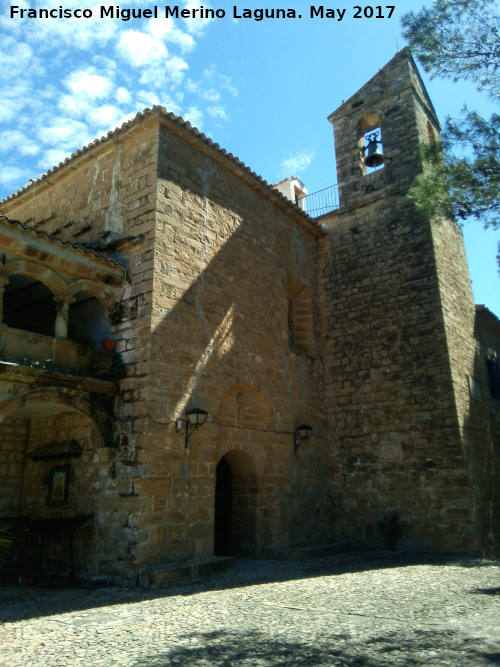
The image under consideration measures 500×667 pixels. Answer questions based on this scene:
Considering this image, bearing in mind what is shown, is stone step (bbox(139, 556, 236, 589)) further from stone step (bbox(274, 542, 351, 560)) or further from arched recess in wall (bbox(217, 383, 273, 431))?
arched recess in wall (bbox(217, 383, 273, 431))

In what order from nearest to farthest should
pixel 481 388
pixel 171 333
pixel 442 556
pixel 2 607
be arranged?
pixel 2 607, pixel 171 333, pixel 442 556, pixel 481 388

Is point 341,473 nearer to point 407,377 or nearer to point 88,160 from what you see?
point 407,377

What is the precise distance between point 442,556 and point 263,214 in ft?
25.1

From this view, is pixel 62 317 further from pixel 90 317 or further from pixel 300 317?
pixel 300 317

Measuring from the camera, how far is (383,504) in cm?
1098

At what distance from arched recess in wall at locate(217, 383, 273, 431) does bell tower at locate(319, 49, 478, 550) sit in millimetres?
2479

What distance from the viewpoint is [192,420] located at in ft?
27.0

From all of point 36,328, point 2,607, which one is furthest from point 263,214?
point 2,607

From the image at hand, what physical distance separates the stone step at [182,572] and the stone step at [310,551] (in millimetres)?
1721

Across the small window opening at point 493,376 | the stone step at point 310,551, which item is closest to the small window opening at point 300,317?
the stone step at point 310,551

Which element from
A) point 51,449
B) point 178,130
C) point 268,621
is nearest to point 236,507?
point 51,449

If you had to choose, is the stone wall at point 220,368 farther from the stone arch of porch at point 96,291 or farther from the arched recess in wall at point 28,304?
the arched recess in wall at point 28,304

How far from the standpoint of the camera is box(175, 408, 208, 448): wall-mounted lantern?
8.21 m

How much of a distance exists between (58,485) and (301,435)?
4701 millimetres
